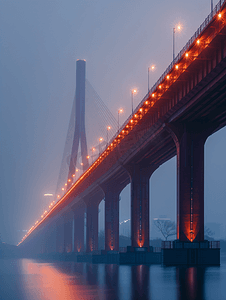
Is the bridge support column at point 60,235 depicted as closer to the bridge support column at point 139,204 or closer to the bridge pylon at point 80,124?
the bridge pylon at point 80,124

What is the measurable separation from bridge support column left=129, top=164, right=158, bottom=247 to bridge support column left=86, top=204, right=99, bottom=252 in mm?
38021

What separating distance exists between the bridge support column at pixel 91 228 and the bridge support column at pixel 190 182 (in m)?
61.8

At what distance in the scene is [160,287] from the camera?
28.8 meters

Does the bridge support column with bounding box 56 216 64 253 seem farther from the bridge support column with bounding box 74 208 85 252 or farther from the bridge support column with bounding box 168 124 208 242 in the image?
the bridge support column with bounding box 168 124 208 242

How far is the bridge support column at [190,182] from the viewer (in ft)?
161

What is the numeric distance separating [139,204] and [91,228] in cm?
3895

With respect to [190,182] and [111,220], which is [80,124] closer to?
[111,220]

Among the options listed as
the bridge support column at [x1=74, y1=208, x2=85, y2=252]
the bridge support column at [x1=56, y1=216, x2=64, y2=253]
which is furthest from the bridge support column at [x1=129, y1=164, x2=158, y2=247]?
the bridge support column at [x1=56, y1=216, x2=64, y2=253]

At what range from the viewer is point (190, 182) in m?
50.4

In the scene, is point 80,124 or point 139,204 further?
point 80,124

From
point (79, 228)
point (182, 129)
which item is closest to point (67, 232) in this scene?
point (79, 228)

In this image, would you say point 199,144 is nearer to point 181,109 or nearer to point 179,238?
point 181,109

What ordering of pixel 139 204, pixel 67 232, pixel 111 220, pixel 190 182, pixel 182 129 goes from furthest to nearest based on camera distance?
pixel 67 232 → pixel 111 220 → pixel 139 204 → pixel 182 129 → pixel 190 182

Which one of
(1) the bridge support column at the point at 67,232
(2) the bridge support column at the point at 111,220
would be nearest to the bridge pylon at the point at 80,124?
(2) the bridge support column at the point at 111,220
